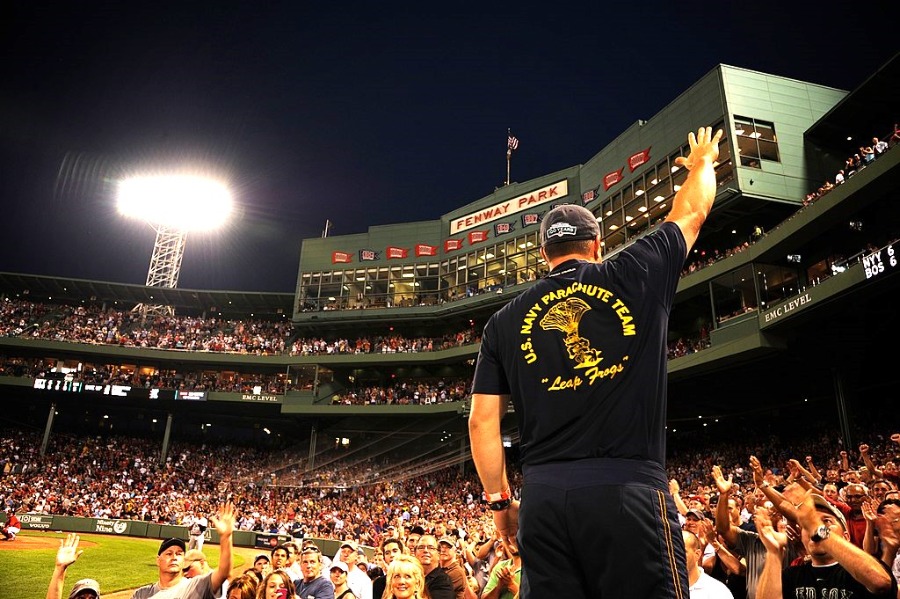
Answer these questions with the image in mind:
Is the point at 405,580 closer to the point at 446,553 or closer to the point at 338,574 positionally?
the point at 446,553

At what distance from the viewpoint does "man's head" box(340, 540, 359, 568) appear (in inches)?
357

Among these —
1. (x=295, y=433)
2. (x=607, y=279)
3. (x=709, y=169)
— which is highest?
(x=295, y=433)

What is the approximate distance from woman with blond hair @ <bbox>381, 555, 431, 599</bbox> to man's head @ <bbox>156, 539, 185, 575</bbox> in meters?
2.19

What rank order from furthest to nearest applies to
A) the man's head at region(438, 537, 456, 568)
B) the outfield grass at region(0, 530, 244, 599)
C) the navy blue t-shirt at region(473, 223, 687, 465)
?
1. the outfield grass at region(0, 530, 244, 599)
2. the man's head at region(438, 537, 456, 568)
3. the navy blue t-shirt at region(473, 223, 687, 465)

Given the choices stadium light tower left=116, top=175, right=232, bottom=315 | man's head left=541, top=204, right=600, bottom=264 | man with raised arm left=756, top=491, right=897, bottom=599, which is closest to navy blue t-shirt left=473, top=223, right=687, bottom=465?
man's head left=541, top=204, right=600, bottom=264

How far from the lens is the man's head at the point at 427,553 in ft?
23.1

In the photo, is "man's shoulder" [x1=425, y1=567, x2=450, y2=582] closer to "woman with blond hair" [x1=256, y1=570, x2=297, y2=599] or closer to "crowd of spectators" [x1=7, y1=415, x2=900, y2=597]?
"woman with blond hair" [x1=256, y1=570, x2=297, y2=599]

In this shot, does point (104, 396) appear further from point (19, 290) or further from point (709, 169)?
point (709, 169)

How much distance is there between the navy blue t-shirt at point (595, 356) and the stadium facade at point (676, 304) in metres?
19.0

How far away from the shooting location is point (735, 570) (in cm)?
594

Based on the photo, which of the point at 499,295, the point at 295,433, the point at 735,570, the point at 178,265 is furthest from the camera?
the point at 178,265

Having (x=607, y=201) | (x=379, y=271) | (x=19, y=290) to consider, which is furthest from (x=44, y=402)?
(x=607, y=201)

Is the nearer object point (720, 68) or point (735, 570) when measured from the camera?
point (735, 570)

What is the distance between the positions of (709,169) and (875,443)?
23422 mm
